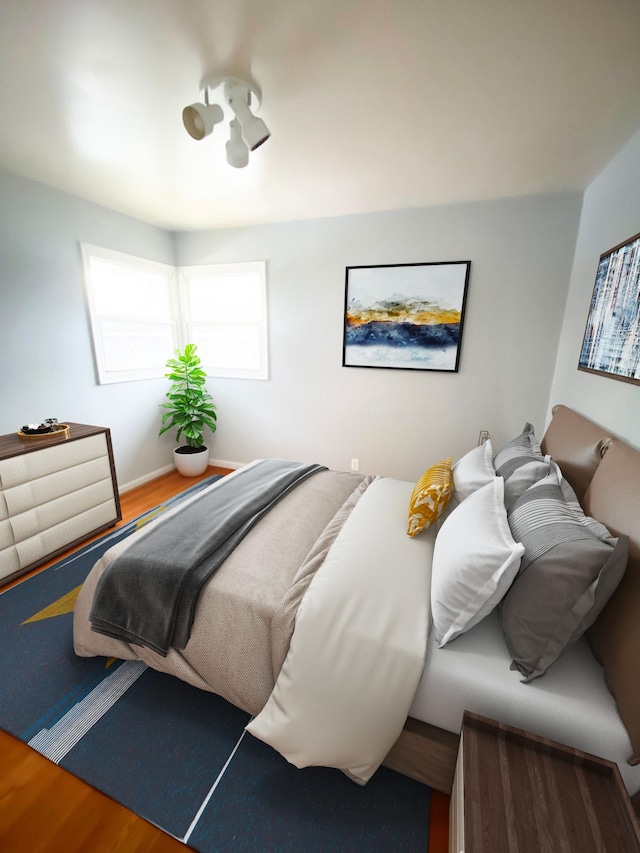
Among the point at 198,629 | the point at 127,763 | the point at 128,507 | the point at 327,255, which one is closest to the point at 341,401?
the point at 327,255

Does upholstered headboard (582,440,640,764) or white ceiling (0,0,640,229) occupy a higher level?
white ceiling (0,0,640,229)

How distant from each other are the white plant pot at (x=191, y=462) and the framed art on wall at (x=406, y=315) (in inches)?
73.7

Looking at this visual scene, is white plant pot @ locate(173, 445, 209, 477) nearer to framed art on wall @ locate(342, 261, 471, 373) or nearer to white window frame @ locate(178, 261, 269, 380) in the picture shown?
white window frame @ locate(178, 261, 269, 380)

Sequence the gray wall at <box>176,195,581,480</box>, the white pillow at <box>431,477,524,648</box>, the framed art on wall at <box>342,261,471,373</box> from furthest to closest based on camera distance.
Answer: the framed art on wall at <box>342,261,471,373</box>, the gray wall at <box>176,195,581,480</box>, the white pillow at <box>431,477,524,648</box>

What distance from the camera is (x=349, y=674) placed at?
106cm

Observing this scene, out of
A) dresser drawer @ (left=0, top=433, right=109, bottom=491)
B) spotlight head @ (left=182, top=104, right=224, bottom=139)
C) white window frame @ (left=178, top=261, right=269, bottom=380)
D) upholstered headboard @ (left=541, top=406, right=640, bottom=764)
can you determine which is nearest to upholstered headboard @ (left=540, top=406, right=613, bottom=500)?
upholstered headboard @ (left=541, top=406, right=640, bottom=764)

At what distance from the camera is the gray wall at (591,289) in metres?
1.50

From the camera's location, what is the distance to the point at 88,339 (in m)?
2.84

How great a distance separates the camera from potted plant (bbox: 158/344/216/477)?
3510 millimetres

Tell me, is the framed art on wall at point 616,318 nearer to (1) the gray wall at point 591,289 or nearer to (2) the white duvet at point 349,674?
(1) the gray wall at point 591,289

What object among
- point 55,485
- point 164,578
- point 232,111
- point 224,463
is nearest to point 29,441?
point 55,485

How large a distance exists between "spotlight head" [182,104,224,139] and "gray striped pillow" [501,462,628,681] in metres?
1.99

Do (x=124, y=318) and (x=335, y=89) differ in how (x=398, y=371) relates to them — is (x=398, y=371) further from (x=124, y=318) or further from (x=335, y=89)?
(x=124, y=318)

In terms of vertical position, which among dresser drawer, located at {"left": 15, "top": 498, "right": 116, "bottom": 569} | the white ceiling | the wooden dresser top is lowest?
dresser drawer, located at {"left": 15, "top": 498, "right": 116, "bottom": 569}
